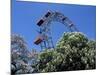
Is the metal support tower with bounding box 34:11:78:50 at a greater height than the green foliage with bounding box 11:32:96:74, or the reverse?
the metal support tower with bounding box 34:11:78:50

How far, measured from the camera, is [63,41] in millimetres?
2252

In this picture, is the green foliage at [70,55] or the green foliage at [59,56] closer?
the green foliage at [59,56]

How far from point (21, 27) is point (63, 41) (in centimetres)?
48

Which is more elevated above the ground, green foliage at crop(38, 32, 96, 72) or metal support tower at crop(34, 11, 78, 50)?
metal support tower at crop(34, 11, 78, 50)

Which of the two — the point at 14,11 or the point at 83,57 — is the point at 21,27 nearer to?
the point at 14,11

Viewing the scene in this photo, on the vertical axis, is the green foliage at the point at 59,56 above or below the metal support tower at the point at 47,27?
below

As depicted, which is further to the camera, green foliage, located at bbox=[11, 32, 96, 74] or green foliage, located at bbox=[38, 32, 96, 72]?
green foliage, located at bbox=[38, 32, 96, 72]

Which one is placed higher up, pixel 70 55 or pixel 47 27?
pixel 47 27

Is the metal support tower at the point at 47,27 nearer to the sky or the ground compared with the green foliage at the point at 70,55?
nearer to the sky

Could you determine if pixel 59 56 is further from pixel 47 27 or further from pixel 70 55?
pixel 47 27

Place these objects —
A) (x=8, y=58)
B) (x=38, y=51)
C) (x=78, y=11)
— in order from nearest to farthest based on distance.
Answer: (x=8, y=58)
(x=38, y=51)
(x=78, y=11)

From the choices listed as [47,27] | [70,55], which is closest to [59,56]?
[70,55]

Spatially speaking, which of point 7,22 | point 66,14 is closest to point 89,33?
point 66,14

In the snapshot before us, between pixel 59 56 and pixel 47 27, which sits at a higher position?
pixel 47 27
